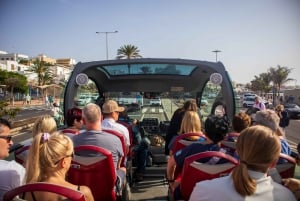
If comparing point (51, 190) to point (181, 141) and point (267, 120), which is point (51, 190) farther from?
point (267, 120)

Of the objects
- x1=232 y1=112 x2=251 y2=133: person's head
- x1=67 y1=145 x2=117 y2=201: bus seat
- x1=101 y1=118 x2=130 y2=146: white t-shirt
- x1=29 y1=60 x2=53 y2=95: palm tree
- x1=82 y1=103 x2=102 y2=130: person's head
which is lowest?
x1=67 y1=145 x2=117 y2=201: bus seat

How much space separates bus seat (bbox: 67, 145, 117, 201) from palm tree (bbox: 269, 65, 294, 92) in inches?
2545

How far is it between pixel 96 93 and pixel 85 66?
3.11 metres

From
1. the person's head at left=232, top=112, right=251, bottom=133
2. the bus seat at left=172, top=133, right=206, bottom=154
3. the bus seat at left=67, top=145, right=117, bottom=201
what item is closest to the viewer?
the bus seat at left=67, top=145, right=117, bottom=201

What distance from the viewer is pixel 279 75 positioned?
63.8m

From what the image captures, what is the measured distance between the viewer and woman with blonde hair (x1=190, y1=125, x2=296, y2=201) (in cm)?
213

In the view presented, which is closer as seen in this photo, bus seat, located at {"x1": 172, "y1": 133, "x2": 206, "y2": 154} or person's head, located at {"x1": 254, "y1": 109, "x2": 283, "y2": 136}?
person's head, located at {"x1": 254, "y1": 109, "x2": 283, "y2": 136}

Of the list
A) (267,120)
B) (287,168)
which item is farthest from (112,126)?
(287,168)

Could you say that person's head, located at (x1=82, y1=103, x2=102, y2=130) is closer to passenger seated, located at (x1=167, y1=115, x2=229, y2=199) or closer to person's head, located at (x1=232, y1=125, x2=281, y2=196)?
passenger seated, located at (x1=167, y1=115, x2=229, y2=199)

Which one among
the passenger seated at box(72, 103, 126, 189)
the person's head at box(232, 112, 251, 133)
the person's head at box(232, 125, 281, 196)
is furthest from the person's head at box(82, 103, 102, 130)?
the person's head at box(232, 125, 281, 196)

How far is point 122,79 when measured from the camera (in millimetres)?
8875

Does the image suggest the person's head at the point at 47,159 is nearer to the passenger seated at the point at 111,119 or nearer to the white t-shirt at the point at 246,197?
the white t-shirt at the point at 246,197

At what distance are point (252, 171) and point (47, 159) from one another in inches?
54.6

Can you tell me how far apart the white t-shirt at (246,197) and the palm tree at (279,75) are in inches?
2578
